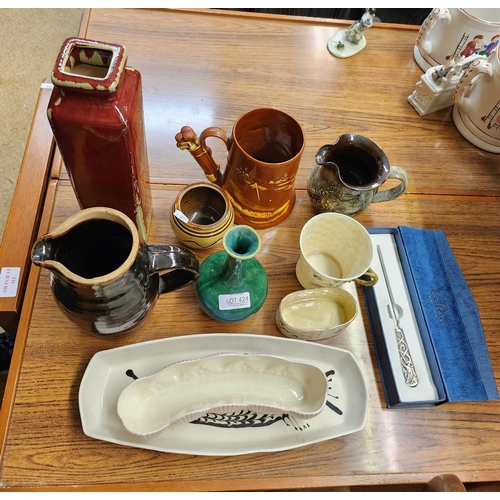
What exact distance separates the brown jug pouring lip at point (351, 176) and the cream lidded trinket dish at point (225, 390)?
326 mm

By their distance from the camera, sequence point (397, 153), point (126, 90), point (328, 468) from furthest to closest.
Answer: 1. point (397, 153)
2. point (328, 468)
3. point (126, 90)

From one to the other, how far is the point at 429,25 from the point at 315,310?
0.80m

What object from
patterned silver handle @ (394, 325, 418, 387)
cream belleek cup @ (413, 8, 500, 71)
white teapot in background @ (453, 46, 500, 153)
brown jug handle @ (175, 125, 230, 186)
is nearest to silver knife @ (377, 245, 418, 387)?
patterned silver handle @ (394, 325, 418, 387)

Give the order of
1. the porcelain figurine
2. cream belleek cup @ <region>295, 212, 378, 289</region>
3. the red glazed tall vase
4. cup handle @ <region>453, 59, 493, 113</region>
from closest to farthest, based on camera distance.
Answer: the red glazed tall vase < cream belleek cup @ <region>295, 212, 378, 289</region> < cup handle @ <region>453, 59, 493, 113</region> < the porcelain figurine

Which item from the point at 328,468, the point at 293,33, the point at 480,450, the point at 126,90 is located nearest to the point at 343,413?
the point at 328,468

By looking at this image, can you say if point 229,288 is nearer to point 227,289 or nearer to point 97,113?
point 227,289

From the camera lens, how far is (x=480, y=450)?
745 millimetres

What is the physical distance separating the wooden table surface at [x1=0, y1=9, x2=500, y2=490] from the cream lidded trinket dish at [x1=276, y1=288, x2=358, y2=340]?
0.04 m

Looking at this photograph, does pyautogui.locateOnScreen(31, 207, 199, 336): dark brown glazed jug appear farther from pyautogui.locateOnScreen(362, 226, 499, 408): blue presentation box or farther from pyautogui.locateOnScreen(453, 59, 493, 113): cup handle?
pyautogui.locateOnScreen(453, 59, 493, 113): cup handle

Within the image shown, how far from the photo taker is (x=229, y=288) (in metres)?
0.74

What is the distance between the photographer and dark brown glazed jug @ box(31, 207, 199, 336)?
1.85 feet

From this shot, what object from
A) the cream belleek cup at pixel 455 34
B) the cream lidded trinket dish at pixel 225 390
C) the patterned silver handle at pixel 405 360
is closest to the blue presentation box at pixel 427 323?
the patterned silver handle at pixel 405 360

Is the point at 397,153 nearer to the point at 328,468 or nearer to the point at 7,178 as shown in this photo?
the point at 328,468
